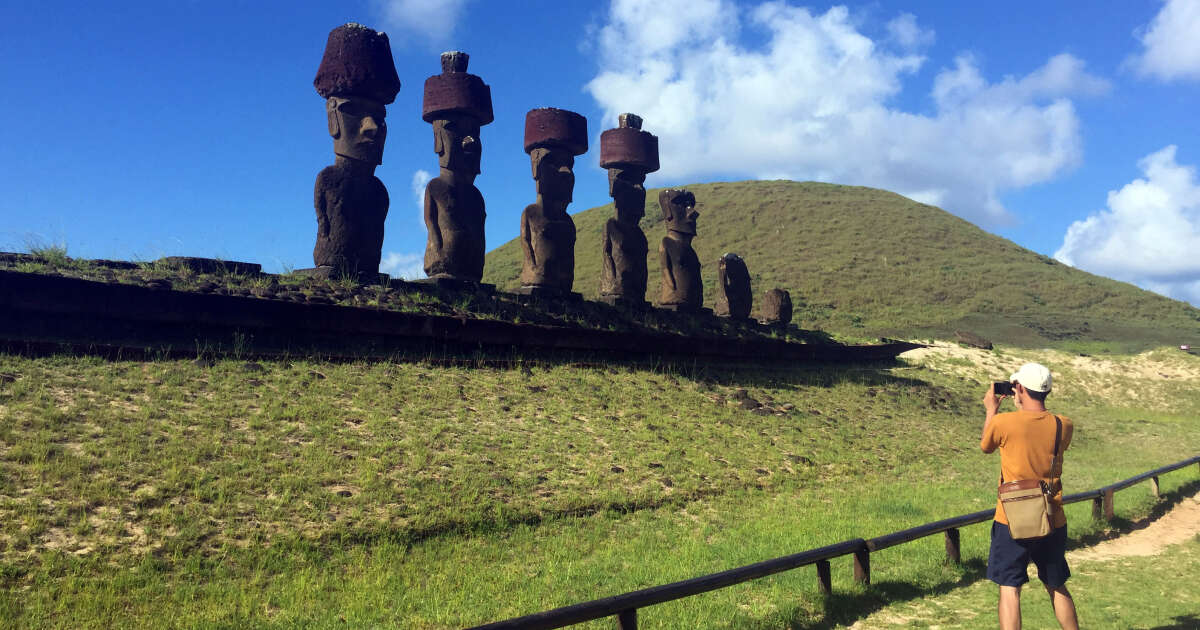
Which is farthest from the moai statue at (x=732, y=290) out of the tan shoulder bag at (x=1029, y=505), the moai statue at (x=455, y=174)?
the tan shoulder bag at (x=1029, y=505)

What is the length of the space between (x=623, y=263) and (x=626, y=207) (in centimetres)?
140

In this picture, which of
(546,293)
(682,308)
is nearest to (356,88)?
(546,293)

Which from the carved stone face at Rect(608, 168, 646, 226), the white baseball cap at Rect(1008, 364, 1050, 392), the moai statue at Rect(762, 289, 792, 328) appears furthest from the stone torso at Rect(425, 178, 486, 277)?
the moai statue at Rect(762, 289, 792, 328)

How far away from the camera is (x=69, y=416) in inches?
270

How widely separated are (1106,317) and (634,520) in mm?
37887

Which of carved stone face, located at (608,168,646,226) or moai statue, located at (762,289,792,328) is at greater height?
carved stone face, located at (608,168,646,226)

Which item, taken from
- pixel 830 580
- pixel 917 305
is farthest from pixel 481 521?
pixel 917 305

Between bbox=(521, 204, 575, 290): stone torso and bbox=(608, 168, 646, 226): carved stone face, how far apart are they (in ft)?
7.68

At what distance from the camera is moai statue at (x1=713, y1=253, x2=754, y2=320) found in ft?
62.7

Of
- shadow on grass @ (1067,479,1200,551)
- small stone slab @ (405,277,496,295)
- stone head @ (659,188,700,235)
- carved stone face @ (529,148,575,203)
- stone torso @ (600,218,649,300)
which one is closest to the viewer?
shadow on grass @ (1067,479,1200,551)

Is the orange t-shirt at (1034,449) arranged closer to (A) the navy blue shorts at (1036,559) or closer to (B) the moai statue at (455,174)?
(A) the navy blue shorts at (1036,559)

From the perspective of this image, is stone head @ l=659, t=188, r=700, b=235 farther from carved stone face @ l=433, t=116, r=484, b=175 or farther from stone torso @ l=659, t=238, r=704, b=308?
carved stone face @ l=433, t=116, r=484, b=175

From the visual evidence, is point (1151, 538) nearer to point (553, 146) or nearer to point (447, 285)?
point (447, 285)

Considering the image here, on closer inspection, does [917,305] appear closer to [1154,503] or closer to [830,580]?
[1154,503]
